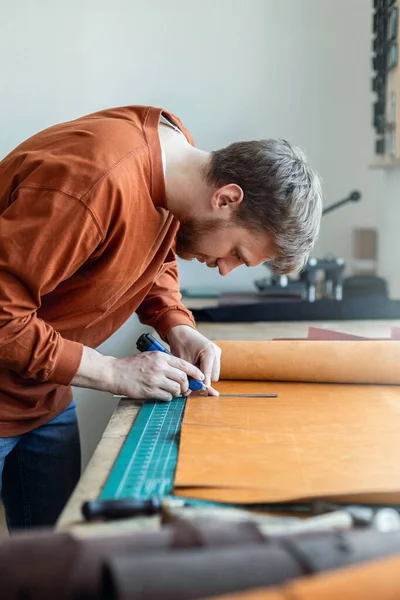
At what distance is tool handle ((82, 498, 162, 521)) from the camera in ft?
2.72

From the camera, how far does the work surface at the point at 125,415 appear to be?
892 millimetres

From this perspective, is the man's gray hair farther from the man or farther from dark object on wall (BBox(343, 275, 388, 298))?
dark object on wall (BBox(343, 275, 388, 298))

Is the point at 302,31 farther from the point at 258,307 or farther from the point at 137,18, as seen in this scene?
the point at 258,307

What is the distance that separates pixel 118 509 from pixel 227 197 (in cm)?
67

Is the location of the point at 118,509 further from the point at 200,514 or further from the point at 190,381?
the point at 190,381

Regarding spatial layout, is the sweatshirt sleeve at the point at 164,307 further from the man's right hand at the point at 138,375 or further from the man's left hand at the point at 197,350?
the man's right hand at the point at 138,375

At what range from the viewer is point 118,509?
84 cm

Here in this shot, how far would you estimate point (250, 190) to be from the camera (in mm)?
1310

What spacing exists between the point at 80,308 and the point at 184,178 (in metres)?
0.32

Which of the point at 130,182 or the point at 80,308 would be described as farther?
the point at 80,308

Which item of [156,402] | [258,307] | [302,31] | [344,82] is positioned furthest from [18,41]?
[156,402]

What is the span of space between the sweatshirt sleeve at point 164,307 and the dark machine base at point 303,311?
652 millimetres

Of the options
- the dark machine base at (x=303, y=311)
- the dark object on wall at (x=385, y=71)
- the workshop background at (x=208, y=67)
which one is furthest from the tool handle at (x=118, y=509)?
the workshop background at (x=208, y=67)

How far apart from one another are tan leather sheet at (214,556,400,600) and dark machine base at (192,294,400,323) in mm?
1821
